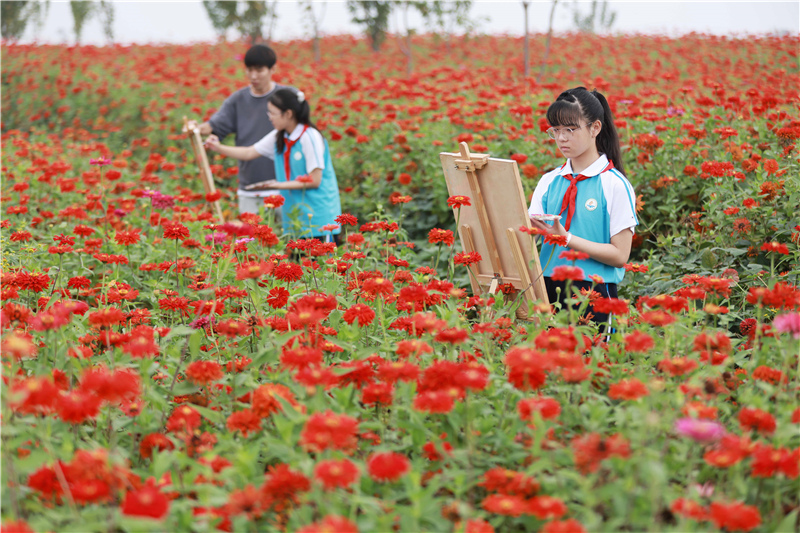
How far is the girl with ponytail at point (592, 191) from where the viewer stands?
Answer: 2.80 meters

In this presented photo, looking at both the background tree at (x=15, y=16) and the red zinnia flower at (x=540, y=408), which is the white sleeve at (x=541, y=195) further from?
the background tree at (x=15, y=16)

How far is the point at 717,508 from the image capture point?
1296 mm

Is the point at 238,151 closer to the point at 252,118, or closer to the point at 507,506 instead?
the point at 252,118

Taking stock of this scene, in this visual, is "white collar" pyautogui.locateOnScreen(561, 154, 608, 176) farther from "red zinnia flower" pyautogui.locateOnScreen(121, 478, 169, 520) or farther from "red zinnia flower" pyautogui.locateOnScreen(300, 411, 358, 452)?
"red zinnia flower" pyautogui.locateOnScreen(121, 478, 169, 520)

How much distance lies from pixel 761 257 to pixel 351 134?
11.5 ft

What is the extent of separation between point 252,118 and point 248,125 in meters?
0.07

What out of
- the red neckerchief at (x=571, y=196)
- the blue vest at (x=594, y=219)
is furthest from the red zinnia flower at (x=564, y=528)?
the red neckerchief at (x=571, y=196)

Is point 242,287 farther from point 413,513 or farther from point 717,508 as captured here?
point 717,508

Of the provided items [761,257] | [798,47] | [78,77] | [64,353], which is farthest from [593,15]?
[64,353]

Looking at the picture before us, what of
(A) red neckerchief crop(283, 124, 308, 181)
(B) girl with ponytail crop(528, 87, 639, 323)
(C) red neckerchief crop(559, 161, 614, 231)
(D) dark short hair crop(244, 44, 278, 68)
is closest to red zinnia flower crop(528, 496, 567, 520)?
(B) girl with ponytail crop(528, 87, 639, 323)

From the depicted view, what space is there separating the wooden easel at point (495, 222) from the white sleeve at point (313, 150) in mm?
1716

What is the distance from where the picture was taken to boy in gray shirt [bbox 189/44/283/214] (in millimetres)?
5355

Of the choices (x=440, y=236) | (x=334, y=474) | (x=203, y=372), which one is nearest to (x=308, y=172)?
(x=440, y=236)

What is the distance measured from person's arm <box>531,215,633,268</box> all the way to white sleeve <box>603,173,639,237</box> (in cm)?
4
